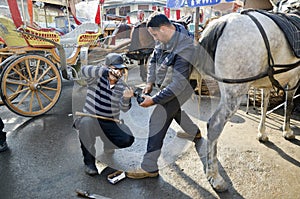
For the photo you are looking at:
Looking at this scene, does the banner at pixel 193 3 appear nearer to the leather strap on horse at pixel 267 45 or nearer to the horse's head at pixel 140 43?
the horse's head at pixel 140 43

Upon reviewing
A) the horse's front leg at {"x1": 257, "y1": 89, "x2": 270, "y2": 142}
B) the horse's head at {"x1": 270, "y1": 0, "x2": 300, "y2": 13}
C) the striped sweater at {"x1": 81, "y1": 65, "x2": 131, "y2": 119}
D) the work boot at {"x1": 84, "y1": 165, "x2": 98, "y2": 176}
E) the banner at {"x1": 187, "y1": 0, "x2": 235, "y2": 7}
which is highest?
the banner at {"x1": 187, "y1": 0, "x2": 235, "y2": 7}

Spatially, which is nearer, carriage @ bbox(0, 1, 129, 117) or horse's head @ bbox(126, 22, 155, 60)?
carriage @ bbox(0, 1, 129, 117)

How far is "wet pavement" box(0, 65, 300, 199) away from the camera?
7.40 ft

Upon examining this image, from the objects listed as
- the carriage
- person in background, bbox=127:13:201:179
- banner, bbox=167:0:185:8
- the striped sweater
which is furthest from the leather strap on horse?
the carriage

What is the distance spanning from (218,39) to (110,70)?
3.57ft

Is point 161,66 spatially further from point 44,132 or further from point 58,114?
point 58,114

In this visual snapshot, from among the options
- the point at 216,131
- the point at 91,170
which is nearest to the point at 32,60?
the point at 91,170

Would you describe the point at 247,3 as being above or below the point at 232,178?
above

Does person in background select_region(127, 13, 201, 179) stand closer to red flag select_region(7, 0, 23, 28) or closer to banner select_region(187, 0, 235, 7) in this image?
banner select_region(187, 0, 235, 7)

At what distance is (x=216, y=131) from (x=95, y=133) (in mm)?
1257

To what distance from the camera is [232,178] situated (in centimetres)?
244

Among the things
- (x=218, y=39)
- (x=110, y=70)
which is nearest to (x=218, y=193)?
(x=218, y=39)

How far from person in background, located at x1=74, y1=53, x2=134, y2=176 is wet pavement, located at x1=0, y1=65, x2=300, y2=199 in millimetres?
318

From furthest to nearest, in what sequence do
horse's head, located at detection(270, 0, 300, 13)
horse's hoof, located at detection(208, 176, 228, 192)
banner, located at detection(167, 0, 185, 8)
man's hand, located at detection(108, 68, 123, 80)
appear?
1. banner, located at detection(167, 0, 185, 8)
2. horse's head, located at detection(270, 0, 300, 13)
3. man's hand, located at detection(108, 68, 123, 80)
4. horse's hoof, located at detection(208, 176, 228, 192)
